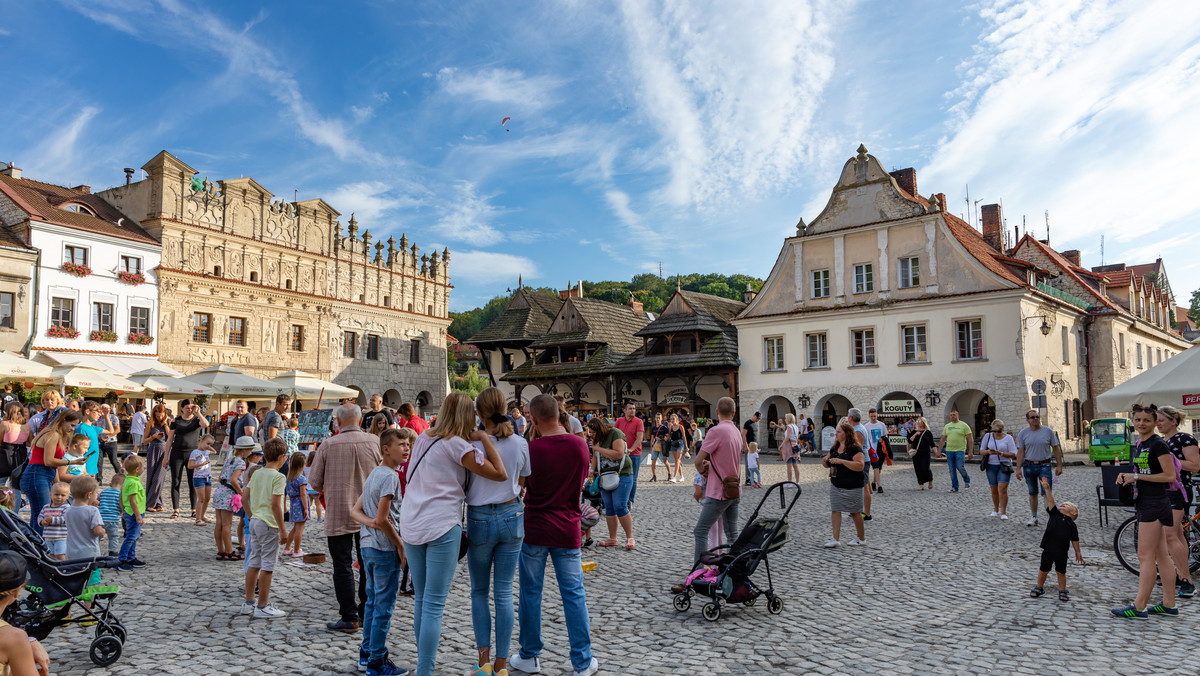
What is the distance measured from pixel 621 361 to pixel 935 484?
21.3 metres

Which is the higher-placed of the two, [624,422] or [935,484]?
[624,422]

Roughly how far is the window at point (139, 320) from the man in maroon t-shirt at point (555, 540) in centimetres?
3259

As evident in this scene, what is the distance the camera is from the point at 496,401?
5.20 metres

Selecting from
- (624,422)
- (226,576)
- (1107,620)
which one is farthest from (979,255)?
(226,576)

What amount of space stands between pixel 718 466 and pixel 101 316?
31647 millimetres

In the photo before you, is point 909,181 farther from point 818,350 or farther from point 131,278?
point 131,278

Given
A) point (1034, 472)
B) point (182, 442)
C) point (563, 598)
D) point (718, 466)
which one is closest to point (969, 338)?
point (1034, 472)

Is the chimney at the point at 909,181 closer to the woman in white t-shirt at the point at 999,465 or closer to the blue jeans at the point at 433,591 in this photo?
the woman in white t-shirt at the point at 999,465

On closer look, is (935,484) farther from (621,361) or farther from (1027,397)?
(621,361)

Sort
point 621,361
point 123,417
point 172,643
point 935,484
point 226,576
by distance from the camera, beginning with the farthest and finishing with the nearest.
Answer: point 621,361 < point 123,417 < point 935,484 < point 226,576 < point 172,643

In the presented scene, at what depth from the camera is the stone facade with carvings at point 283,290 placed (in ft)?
112

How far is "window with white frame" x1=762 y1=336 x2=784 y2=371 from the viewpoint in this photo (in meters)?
32.1

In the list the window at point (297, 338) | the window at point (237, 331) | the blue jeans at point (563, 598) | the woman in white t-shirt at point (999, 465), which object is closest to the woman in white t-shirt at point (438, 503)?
the blue jeans at point (563, 598)

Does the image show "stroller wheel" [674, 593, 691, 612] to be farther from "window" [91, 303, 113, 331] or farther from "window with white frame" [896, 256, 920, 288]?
"window" [91, 303, 113, 331]
